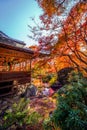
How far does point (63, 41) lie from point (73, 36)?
0.82 m

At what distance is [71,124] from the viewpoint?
3080mm

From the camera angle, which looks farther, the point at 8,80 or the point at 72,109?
the point at 8,80

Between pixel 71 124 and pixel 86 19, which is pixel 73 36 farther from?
pixel 71 124

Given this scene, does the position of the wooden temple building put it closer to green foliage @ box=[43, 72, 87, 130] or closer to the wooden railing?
the wooden railing

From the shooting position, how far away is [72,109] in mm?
3291

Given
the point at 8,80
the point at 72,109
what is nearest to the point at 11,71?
the point at 8,80

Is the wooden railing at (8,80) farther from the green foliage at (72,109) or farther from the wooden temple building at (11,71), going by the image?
the green foliage at (72,109)

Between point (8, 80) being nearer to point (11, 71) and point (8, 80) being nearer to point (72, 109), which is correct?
point (11, 71)

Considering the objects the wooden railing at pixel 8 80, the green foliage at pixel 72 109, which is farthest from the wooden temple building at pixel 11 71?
the green foliage at pixel 72 109

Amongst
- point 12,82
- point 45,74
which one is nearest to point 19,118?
point 12,82

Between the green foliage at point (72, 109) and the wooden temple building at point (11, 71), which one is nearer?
the green foliage at point (72, 109)

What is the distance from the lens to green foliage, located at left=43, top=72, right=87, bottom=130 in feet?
10.1

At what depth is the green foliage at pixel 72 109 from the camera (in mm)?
3074

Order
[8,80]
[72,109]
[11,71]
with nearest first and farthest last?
[72,109], [8,80], [11,71]
